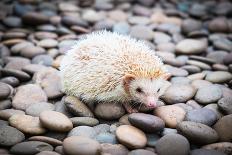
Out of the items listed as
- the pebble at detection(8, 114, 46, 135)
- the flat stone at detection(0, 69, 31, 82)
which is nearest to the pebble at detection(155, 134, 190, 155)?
the pebble at detection(8, 114, 46, 135)

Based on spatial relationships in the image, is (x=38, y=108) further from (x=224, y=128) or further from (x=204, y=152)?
(x=224, y=128)

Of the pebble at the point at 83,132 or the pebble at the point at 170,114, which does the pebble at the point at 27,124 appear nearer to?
the pebble at the point at 83,132

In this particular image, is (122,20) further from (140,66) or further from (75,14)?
(140,66)

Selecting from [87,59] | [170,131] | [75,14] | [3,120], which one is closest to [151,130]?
[170,131]

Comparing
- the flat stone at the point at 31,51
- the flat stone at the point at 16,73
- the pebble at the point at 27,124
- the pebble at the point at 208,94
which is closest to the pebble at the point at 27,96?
the flat stone at the point at 16,73

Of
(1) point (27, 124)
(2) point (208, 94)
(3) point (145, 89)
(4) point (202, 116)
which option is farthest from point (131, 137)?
(2) point (208, 94)

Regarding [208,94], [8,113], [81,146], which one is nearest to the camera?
[81,146]

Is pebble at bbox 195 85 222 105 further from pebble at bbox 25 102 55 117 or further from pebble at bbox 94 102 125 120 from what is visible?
pebble at bbox 25 102 55 117
